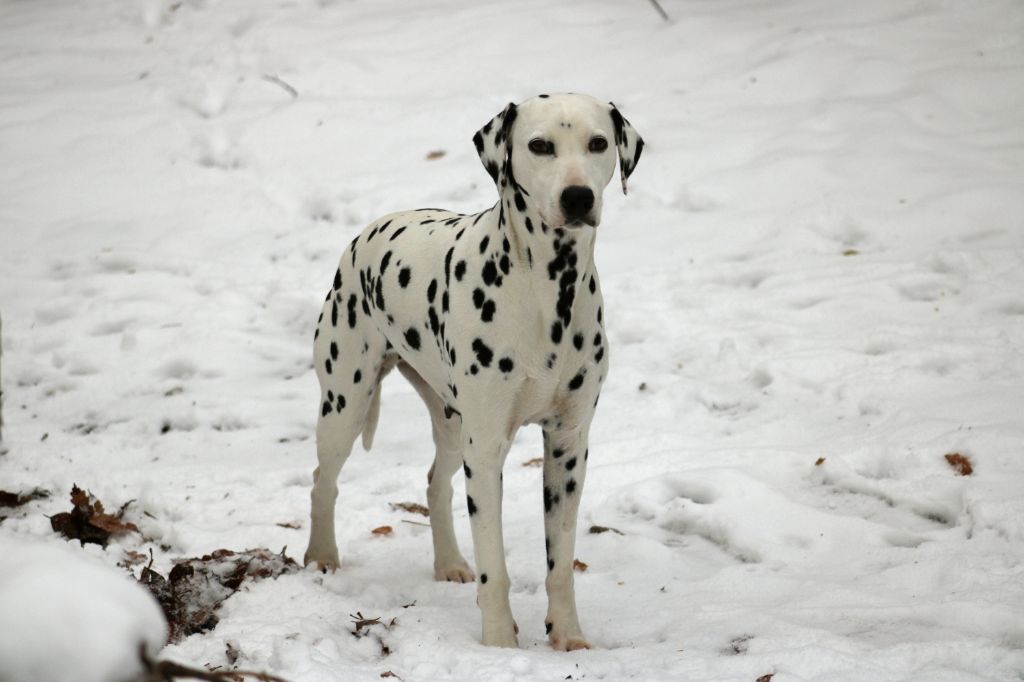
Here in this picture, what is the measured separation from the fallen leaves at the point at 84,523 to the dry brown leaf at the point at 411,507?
4.61ft

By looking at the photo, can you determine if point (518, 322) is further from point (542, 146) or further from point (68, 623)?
point (68, 623)

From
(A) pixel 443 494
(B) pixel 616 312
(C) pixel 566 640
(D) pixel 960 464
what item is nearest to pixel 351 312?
(A) pixel 443 494

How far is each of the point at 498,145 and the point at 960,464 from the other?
2.89m

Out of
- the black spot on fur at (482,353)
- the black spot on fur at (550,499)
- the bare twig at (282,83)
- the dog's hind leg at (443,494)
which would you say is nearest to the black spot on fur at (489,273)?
the black spot on fur at (482,353)

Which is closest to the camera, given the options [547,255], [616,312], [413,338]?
[547,255]

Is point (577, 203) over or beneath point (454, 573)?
over

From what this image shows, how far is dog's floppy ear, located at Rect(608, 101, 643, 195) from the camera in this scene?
3711 mm

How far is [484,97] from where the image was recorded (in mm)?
9781

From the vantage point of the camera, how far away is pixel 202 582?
391 centimetres

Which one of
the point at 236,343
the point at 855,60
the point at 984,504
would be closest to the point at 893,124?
the point at 855,60

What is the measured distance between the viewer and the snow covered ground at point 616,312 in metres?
4.02

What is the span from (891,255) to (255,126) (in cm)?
591

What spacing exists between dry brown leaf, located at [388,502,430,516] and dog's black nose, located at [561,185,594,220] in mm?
2447

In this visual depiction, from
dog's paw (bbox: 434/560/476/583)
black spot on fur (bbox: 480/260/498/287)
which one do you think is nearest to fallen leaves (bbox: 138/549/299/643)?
dog's paw (bbox: 434/560/476/583)
